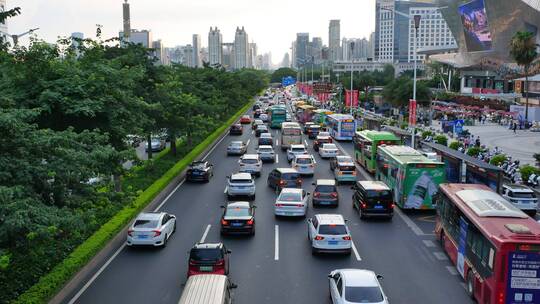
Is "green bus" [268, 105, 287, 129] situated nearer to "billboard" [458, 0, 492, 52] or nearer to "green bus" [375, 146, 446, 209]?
"green bus" [375, 146, 446, 209]

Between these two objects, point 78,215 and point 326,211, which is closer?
point 78,215

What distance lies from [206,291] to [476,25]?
12958 cm

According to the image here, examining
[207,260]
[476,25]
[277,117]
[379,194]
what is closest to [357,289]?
[207,260]

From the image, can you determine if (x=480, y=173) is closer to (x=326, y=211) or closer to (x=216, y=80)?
(x=326, y=211)

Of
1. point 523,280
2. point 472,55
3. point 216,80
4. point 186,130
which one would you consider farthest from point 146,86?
point 472,55

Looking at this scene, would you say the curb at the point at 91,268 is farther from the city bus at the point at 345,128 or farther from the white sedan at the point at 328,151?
the city bus at the point at 345,128

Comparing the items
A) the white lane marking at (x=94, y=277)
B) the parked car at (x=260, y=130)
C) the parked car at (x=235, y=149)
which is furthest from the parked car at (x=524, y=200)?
the parked car at (x=260, y=130)

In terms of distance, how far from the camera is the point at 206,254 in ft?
56.5

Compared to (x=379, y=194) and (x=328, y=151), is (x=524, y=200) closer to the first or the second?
(x=379, y=194)

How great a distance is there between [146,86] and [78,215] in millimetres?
23370

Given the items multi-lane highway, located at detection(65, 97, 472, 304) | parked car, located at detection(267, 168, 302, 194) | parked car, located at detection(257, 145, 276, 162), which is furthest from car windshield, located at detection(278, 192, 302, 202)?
parked car, located at detection(257, 145, 276, 162)

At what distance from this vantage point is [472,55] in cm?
13712

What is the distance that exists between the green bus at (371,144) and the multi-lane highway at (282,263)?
9529 millimetres

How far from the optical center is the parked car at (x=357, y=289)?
14.2 m
